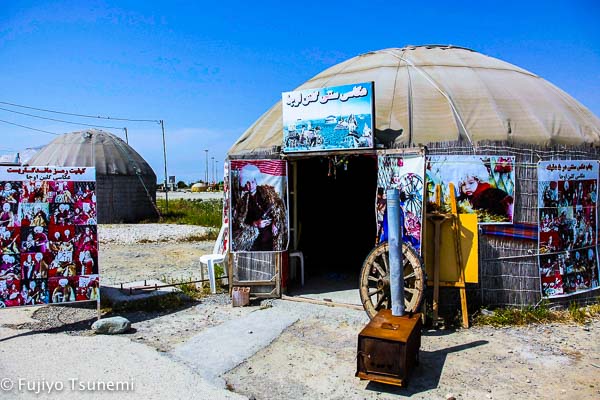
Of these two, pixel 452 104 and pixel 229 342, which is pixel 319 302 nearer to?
pixel 229 342

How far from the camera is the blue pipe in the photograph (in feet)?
17.3

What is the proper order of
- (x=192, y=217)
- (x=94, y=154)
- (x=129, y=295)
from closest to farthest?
(x=129, y=295)
(x=94, y=154)
(x=192, y=217)

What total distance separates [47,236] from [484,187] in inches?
243

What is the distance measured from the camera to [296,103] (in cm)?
758

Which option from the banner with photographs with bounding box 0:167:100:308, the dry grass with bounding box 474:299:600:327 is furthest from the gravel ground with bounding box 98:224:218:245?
the dry grass with bounding box 474:299:600:327

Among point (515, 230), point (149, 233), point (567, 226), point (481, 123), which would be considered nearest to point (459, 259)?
point (515, 230)

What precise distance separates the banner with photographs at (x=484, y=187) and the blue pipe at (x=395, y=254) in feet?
5.80

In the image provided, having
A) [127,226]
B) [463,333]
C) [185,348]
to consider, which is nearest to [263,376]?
[185,348]

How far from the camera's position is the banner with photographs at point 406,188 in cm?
669

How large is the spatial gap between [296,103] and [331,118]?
0.65 meters

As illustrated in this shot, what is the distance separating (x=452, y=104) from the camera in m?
7.60

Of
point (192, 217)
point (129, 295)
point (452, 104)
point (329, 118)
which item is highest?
point (452, 104)

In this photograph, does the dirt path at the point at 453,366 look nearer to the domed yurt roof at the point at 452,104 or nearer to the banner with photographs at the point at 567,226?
the banner with photographs at the point at 567,226

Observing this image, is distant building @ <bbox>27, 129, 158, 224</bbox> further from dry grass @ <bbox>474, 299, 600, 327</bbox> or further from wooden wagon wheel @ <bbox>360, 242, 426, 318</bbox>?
dry grass @ <bbox>474, 299, 600, 327</bbox>
